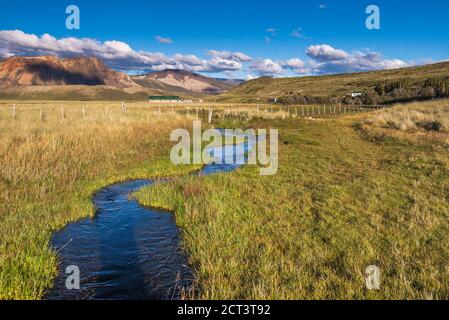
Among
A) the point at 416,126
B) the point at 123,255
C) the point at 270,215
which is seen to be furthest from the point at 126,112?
the point at 123,255

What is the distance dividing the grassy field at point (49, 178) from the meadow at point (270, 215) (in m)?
0.04

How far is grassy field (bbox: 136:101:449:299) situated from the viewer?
17.2 feet

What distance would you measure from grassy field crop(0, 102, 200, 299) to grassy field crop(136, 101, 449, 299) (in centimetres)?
248

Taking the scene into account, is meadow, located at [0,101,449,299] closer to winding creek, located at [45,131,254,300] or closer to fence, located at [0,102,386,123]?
winding creek, located at [45,131,254,300]

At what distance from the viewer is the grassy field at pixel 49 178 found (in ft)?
19.4

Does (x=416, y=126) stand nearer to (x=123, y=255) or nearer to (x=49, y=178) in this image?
(x=49, y=178)

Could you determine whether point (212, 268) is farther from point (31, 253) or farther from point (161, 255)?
point (31, 253)

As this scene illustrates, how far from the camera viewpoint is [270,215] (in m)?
8.53

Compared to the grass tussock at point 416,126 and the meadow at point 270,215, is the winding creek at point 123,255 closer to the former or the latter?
the meadow at point 270,215

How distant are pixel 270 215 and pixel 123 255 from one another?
3.58 meters

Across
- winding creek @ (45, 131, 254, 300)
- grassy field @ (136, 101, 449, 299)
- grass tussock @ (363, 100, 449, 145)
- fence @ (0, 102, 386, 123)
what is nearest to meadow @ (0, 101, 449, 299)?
grassy field @ (136, 101, 449, 299)

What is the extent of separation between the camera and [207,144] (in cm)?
Answer: 2355

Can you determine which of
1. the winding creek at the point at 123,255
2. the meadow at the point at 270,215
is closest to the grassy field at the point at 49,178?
the meadow at the point at 270,215
